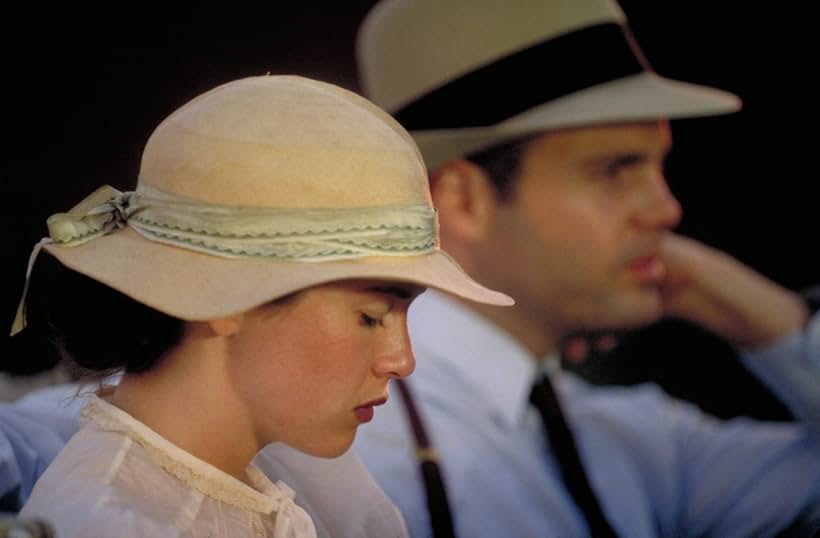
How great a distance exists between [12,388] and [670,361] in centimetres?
174

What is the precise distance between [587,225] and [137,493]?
1339mm

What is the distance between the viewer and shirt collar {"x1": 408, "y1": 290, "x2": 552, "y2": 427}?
7.72 feet

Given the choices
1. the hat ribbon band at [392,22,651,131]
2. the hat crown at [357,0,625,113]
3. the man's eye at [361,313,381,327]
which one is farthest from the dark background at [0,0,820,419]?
the man's eye at [361,313,381,327]

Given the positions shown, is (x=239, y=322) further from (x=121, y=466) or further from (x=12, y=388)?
(x=12, y=388)

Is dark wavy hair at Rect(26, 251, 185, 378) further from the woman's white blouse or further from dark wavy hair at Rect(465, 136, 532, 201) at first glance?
dark wavy hair at Rect(465, 136, 532, 201)

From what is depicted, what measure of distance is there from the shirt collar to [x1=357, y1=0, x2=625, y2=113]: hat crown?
16.3 inches

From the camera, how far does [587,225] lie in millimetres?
2316

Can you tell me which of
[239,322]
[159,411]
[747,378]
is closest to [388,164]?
[239,322]

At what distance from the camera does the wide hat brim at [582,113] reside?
7.32ft

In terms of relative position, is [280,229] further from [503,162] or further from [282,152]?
[503,162]

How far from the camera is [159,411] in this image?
49.9 inches

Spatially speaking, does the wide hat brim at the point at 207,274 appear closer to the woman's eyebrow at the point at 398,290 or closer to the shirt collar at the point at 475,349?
the woman's eyebrow at the point at 398,290

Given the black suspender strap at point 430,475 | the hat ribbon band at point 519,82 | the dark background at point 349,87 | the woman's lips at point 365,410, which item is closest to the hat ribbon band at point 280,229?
the woman's lips at point 365,410

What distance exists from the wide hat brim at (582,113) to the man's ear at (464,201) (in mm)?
60
